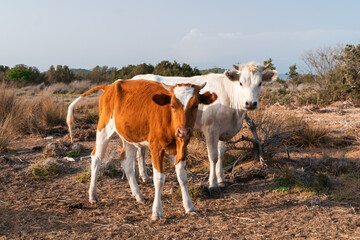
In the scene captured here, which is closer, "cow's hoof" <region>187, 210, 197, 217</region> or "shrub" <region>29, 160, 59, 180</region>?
"cow's hoof" <region>187, 210, 197, 217</region>

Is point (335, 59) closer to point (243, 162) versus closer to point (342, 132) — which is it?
point (342, 132)

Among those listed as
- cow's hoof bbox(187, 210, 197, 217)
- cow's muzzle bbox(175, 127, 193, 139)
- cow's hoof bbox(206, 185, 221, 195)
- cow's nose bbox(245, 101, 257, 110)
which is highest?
cow's nose bbox(245, 101, 257, 110)

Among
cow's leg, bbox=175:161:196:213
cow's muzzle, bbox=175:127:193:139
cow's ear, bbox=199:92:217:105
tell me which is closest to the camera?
cow's muzzle, bbox=175:127:193:139

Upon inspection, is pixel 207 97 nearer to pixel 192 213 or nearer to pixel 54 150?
pixel 192 213

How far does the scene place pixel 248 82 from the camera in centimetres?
574

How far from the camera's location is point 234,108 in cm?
613

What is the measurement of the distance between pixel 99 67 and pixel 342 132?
140 ft

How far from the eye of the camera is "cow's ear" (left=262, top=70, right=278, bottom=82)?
6117mm

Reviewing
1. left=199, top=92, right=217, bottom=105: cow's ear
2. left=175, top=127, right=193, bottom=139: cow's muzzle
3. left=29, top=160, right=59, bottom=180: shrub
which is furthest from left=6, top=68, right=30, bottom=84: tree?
left=175, top=127, right=193, bottom=139: cow's muzzle

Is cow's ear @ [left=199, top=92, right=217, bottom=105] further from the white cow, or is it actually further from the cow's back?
the white cow

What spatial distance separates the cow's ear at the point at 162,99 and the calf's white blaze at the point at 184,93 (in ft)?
0.61

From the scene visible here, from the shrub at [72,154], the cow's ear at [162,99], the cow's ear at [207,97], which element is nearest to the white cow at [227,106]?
the cow's ear at [207,97]

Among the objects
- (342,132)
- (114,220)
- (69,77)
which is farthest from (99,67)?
(114,220)

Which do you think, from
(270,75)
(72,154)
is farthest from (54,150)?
(270,75)
